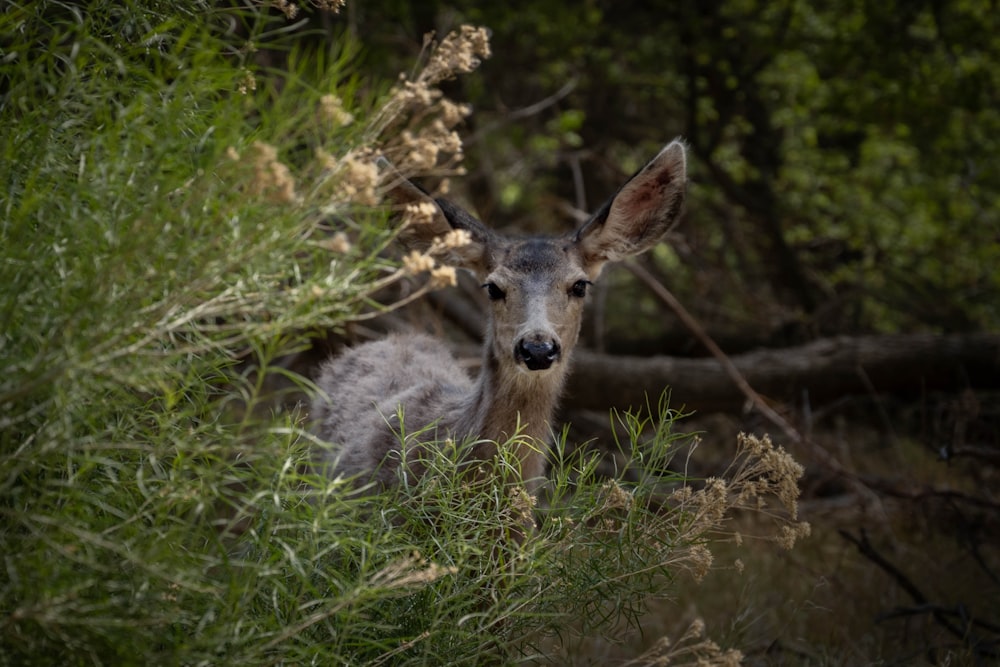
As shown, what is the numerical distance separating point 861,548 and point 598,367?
2758 mm

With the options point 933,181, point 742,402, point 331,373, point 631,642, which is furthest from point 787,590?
point 933,181

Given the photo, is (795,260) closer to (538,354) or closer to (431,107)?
(538,354)

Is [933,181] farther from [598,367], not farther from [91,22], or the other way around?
[91,22]

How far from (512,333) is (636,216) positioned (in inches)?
38.2

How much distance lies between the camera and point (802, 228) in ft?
31.7

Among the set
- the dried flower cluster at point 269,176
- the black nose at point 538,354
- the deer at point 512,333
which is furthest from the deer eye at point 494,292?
the dried flower cluster at point 269,176

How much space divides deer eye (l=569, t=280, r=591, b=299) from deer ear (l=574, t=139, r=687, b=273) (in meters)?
0.26

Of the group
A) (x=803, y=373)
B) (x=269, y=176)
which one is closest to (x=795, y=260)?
(x=803, y=373)

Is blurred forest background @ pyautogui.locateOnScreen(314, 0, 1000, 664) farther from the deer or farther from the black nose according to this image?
the black nose

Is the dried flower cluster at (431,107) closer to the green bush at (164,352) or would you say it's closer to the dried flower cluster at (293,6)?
the green bush at (164,352)

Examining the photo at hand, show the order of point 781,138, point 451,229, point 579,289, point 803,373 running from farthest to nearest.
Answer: point 781,138, point 803,373, point 579,289, point 451,229

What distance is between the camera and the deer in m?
4.21

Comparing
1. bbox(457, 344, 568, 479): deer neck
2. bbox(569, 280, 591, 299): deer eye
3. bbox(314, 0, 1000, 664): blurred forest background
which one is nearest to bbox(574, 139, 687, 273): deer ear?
bbox(569, 280, 591, 299): deer eye

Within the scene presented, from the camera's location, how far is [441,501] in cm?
313
